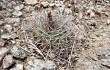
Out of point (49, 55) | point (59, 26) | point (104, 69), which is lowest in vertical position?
point (104, 69)

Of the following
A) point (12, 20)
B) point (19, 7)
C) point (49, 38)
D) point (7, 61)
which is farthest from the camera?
point (19, 7)

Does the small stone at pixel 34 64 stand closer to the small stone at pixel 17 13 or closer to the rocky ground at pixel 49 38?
the rocky ground at pixel 49 38

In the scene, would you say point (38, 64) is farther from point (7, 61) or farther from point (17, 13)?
point (17, 13)

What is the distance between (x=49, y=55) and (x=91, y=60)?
0.26 meters

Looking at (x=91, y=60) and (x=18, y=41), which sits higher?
(x=18, y=41)

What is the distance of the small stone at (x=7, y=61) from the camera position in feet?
4.21

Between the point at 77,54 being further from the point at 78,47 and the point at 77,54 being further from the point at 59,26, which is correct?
the point at 59,26

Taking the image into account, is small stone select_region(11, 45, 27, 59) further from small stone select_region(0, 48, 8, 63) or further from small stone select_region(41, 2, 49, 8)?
small stone select_region(41, 2, 49, 8)

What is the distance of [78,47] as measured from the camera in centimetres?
149

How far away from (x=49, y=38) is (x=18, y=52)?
20 centimetres

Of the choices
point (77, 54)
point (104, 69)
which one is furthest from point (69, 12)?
point (104, 69)

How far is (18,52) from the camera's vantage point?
1359mm

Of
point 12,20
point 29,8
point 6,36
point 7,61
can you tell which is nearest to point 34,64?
point 7,61

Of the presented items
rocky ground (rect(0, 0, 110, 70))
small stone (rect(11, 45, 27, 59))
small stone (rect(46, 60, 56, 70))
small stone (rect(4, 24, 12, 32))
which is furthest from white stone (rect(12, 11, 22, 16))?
small stone (rect(46, 60, 56, 70))
